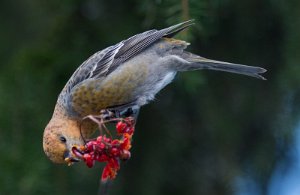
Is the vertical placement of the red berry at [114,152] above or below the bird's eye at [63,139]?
above

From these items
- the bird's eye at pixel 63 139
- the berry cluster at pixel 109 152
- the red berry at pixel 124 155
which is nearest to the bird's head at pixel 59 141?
the bird's eye at pixel 63 139

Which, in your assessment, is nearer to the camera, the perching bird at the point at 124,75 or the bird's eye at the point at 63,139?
the bird's eye at the point at 63,139

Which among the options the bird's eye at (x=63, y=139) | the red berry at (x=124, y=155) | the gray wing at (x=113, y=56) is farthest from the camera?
the gray wing at (x=113, y=56)

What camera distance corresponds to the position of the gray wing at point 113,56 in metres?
4.97

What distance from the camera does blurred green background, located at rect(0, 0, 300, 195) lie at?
4.73m

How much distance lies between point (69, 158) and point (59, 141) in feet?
0.65

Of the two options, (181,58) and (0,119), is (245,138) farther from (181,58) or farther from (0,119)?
(0,119)

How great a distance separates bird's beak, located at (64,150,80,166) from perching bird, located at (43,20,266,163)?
0.15 meters

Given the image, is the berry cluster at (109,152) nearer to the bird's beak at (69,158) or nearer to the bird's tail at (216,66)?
the bird's beak at (69,158)

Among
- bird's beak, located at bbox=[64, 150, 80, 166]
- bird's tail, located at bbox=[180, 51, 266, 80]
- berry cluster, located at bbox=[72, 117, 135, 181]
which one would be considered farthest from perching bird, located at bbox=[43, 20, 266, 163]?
berry cluster, located at bbox=[72, 117, 135, 181]

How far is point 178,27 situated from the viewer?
454 centimetres

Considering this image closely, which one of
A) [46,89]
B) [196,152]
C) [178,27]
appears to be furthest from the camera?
[196,152]

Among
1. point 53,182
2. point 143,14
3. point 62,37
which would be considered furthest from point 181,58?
point 53,182

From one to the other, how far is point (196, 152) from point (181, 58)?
61 centimetres
